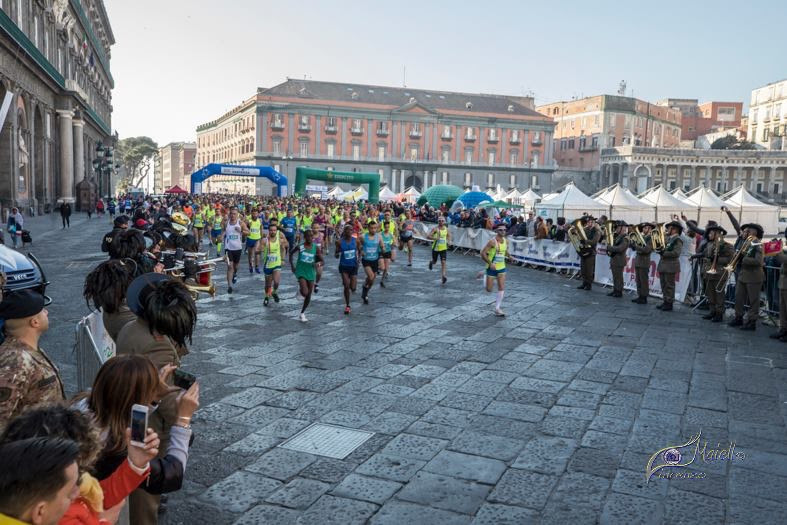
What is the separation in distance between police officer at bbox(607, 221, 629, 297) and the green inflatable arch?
3191 centimetres

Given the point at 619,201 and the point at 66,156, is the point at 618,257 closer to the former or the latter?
the point at 619,201

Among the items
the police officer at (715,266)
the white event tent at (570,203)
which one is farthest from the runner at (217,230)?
the police officer at (715,266)

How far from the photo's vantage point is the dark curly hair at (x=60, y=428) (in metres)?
2.07

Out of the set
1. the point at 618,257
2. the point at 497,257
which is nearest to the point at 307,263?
the point at 497,257

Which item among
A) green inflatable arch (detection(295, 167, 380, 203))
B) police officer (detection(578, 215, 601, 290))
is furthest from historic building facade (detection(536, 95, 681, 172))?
police officer (detection(578, 215, 601, 290))

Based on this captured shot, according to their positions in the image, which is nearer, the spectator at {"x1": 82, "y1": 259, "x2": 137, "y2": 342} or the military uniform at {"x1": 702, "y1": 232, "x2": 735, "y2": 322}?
the spectator at {"x1": 82, "y1": 259, "x2": 137, "y2": 342}

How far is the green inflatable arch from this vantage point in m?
46.2

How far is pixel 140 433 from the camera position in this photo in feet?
7.47

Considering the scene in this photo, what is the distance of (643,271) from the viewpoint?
13.0 metres

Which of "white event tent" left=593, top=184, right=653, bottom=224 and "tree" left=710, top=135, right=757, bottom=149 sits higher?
"tree" left=710, top=135, right=757, bottom=149

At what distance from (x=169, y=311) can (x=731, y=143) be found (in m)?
86.6

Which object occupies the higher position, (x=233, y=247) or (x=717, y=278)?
(x=233, y=247)

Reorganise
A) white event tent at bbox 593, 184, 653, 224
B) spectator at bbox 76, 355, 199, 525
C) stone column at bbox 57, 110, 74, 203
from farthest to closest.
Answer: stone column at bbox 57, 110, 74, 203
white event tent at bbox 593, 184, 653, 224
spectator at bbox 76, 355, 199, 525

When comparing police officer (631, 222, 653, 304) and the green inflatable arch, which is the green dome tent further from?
police officer (631, 222, 653, 304)
